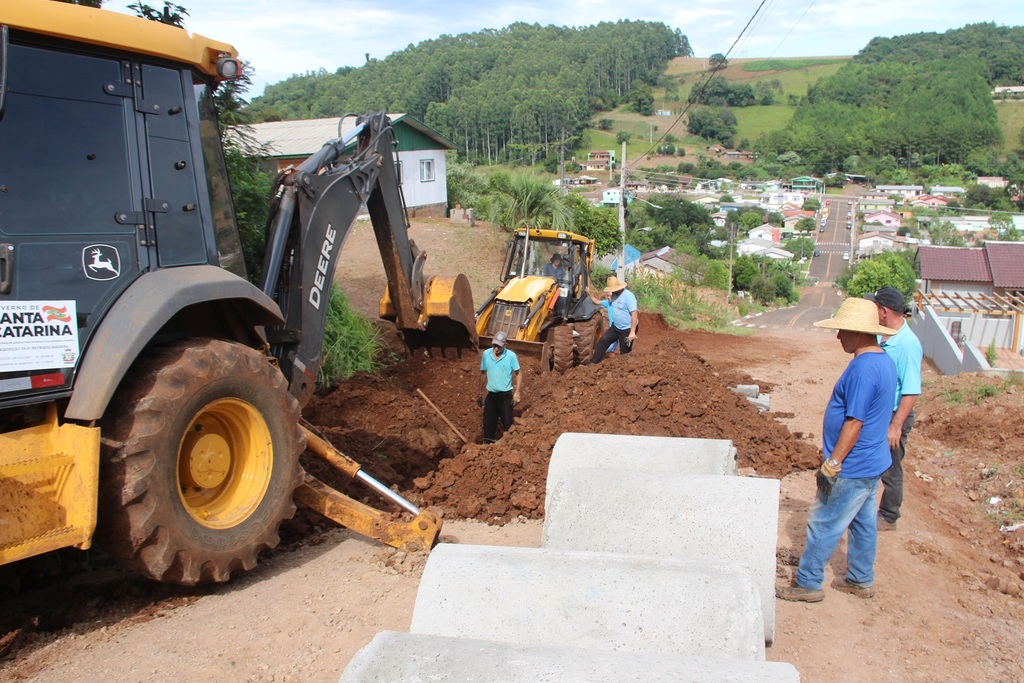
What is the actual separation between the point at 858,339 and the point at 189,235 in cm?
386

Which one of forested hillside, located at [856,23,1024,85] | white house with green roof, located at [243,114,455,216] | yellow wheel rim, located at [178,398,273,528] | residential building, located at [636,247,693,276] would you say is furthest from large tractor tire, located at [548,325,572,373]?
forested hillside, located at [856,23,1024,85]

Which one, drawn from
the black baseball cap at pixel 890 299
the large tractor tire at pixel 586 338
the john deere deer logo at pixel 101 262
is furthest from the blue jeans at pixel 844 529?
the large tractor tire at pixel 586 338

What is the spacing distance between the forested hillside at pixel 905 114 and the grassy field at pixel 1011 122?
3.50m

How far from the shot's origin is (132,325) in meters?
4.01

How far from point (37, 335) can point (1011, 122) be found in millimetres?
158363

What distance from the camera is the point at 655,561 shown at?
11.5 feet

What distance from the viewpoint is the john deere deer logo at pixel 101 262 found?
3.99 metres

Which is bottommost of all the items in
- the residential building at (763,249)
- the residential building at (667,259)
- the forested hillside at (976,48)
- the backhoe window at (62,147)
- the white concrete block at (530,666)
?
the residential building at (763,249)

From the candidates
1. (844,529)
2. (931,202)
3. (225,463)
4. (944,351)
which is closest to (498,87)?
(931,202)

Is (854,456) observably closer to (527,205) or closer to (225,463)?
(225,463)

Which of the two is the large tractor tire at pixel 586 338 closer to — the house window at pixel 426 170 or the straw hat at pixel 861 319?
the straw hat at pixel 861 319

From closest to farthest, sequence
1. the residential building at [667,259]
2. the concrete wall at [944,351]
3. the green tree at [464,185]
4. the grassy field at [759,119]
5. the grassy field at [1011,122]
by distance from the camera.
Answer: the concrete wall at [944,351] < the green tree at [464,185] < the residential building at [667,259] < the grassy field at [1011,122] < the grassy field at [759,119]

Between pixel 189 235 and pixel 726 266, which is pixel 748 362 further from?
pixel 726 266

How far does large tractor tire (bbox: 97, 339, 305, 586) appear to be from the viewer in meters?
4.04
